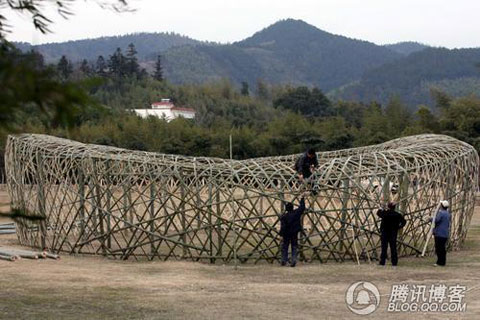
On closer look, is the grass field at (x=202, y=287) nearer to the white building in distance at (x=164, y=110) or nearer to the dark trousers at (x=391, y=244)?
the dark trousers at (x=391, y=244)

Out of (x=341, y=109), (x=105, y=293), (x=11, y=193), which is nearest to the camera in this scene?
(x=105, y=293)

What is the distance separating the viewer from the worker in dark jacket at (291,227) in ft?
51.0

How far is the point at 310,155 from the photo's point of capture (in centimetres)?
1700

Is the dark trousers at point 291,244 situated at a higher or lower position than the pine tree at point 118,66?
lower

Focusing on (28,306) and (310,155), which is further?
(310,155)

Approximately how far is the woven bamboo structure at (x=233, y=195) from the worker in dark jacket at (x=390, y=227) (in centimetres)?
51

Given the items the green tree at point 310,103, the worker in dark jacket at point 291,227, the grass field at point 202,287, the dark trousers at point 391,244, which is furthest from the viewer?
the green tree at point 310,103

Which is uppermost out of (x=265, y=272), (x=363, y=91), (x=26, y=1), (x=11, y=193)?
(x=363, y=91)

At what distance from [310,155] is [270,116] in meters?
59.6

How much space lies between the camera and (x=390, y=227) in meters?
15.8

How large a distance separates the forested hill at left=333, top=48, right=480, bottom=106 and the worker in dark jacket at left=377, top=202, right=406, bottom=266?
13602cm

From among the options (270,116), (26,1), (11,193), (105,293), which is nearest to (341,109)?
(270,116)

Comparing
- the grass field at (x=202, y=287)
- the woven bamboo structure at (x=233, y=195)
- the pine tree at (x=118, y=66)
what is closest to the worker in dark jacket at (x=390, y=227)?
the grass field at (x=202, y=287)

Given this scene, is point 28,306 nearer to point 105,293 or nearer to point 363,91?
point 105,293
